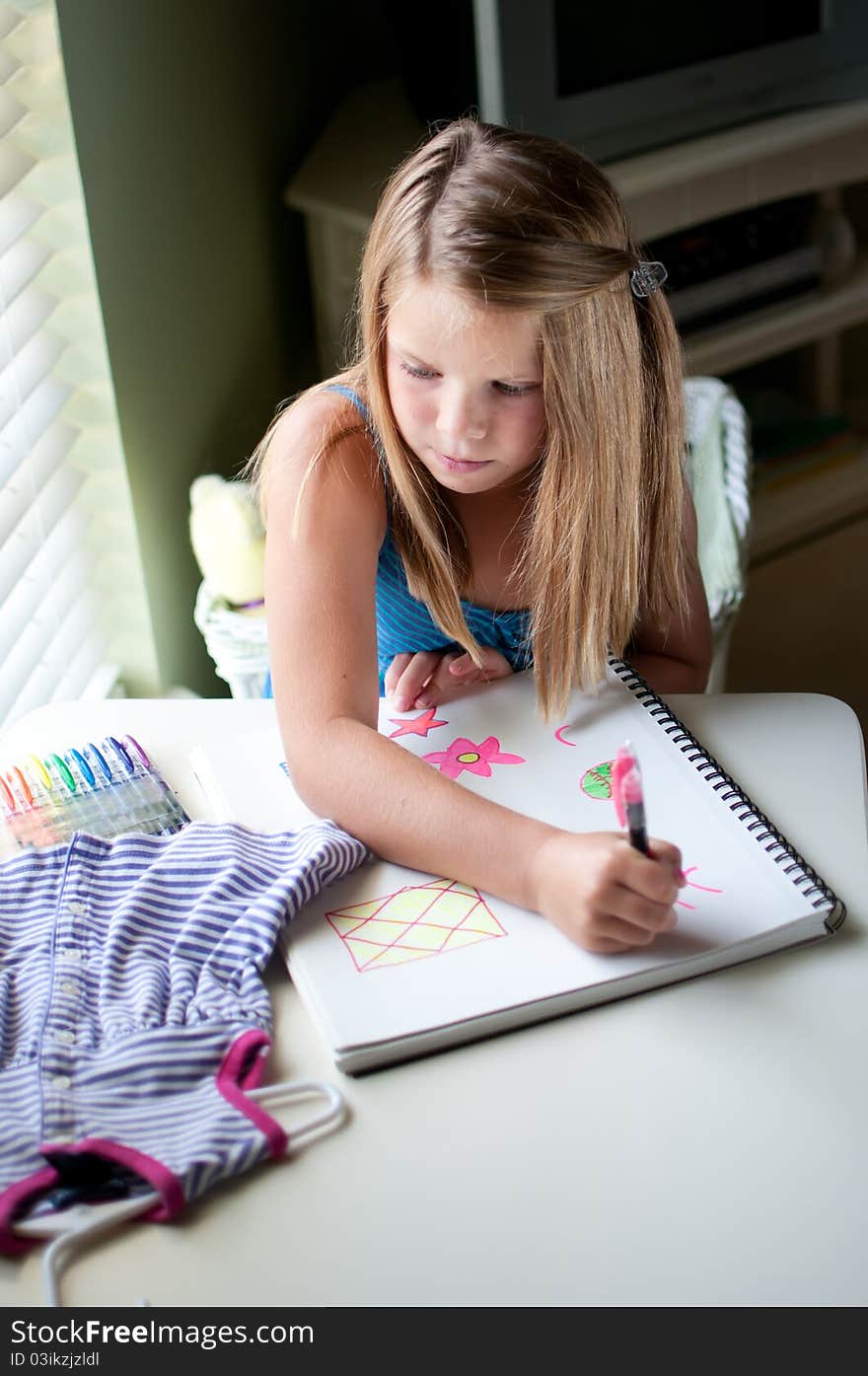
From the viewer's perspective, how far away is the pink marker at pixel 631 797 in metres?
0.75

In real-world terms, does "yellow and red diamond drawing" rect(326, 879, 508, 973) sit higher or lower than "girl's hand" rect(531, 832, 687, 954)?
lower

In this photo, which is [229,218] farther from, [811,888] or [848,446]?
[811,888]

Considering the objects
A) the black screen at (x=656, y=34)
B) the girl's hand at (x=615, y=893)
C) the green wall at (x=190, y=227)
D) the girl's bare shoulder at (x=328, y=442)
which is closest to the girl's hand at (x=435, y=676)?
the girl's bare shoulder at (x=328, y=442)

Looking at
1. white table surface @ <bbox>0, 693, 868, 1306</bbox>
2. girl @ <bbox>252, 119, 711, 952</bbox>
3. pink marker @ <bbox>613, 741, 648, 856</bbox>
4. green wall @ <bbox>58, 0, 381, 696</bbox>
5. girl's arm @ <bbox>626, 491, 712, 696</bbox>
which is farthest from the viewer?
green wall @ <bbox>58, 0, 381, 696</bbox>

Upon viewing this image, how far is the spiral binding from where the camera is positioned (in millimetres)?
826

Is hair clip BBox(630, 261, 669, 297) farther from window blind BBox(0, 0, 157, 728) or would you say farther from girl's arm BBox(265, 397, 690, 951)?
window blind BBox(0, 0, 157, 728)

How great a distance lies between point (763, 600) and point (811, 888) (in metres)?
1.58

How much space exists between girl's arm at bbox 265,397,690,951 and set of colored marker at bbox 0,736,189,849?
98 mm

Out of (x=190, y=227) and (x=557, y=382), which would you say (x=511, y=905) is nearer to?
(x=557, y=382)

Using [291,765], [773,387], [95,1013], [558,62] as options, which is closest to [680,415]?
[291,765]

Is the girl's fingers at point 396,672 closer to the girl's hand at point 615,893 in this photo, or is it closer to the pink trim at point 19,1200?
the girl's hand at point 615,893

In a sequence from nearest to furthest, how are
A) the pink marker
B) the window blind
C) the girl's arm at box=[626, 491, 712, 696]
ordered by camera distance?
1. the pink marker
2. the girl's arm at box=[626, 491, 712, 696]
3. the window blind

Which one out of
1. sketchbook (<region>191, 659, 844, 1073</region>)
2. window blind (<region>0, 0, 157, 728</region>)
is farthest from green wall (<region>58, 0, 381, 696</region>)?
sketchbook (<region>191, 659, 844, 1073</region>)

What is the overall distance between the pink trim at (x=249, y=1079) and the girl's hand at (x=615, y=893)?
186 millimetres
